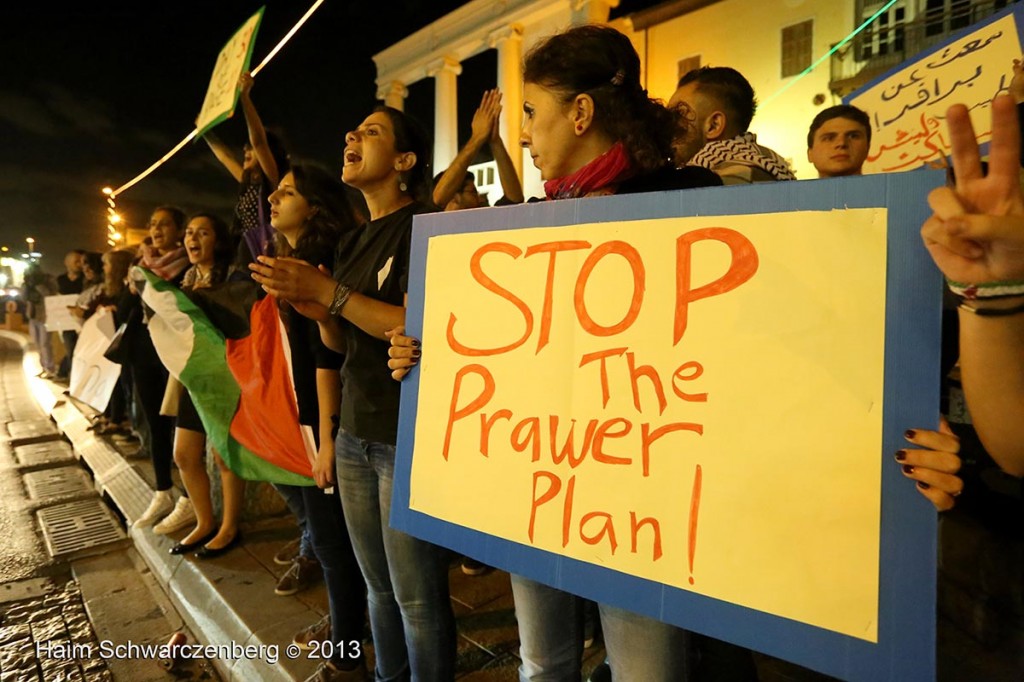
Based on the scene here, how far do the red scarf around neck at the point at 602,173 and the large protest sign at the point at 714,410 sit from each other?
0.13m

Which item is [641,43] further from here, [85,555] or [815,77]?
[85,555]

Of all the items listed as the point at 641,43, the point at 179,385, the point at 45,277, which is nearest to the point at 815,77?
the point at 641,43

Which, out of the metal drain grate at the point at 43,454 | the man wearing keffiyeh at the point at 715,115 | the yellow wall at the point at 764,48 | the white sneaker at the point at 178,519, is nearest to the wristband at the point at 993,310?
the man wearing keffiyeh at the point at 715,115

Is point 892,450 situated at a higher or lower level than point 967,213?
lower

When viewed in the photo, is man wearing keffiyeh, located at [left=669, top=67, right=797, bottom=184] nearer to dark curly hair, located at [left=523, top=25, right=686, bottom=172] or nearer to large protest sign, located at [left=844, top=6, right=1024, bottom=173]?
dark curly hair, located at [left=523, top=25, right=686, bottom=172]

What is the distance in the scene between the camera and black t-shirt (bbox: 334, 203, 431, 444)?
1.59 m

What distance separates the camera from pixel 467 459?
117 cm

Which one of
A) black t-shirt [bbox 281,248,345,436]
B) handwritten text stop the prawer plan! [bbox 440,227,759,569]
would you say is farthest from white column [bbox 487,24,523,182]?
handwritten text stop the prawer plan! [bbox 440,227,759,569]

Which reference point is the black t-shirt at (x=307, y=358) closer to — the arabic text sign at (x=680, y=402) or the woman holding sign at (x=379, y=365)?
the woman holding sign at (x=379, y=365)

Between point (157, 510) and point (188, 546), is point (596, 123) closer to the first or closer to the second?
point (188, 546)

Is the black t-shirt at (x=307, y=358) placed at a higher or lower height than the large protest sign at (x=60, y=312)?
lower

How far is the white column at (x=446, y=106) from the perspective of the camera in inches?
744

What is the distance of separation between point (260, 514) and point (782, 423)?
348cm

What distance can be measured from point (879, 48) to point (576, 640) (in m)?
15.9
